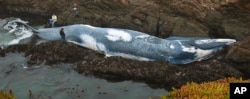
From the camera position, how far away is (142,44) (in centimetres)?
2992

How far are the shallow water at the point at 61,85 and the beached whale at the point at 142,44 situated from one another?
10.7 ft

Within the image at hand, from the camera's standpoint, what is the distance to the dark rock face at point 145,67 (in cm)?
2641

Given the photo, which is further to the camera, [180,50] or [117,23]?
[117,23]

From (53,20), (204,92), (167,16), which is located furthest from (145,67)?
(204,92)

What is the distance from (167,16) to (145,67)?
6533mm

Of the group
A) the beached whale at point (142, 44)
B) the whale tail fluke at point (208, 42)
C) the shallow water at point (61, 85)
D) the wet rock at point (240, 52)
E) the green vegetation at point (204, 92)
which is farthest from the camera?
the beached whale at point (142, 44)

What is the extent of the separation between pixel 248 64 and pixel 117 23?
40.1ft

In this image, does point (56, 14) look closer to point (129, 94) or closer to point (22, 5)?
point (22, 5)

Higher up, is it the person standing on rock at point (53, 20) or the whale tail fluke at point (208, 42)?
the whale tail fluke at point (208, 42)

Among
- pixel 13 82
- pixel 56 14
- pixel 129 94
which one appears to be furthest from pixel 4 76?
pixel 56 14

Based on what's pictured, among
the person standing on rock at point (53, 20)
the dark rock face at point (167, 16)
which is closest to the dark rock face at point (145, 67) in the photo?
the dark rock face at point (167, 16)

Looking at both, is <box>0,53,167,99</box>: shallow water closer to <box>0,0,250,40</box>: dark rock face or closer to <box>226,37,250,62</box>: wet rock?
<box>226,37,250,62</box>: wet rock

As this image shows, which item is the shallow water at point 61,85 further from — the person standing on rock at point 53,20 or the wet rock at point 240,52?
the person standing on rock at point 53,20

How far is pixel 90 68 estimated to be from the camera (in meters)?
28.3
